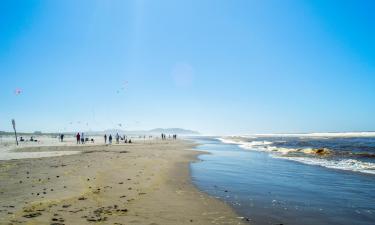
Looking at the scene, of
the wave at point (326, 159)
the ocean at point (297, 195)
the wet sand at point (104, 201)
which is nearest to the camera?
the wet sand at point (104, 201)

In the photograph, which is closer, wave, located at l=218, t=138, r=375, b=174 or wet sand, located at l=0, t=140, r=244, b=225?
wet sand, located at l=0, t=140, r=244, b=225

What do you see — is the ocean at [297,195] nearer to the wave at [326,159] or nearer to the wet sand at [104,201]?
the wet sand at [104,201]

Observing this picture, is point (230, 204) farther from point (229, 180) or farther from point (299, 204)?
point (229, 180)

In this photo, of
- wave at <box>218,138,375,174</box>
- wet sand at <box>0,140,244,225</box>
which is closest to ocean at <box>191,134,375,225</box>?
wet sand at <box>0,140,244,225</box>

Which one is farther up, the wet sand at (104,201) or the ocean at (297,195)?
the wet sand at (104,201)

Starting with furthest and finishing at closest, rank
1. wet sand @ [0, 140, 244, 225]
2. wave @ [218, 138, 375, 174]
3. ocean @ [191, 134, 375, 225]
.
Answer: wave @ [218, 138, 375, 174] < ocean @ [191, 134, 375, 225] < wet sand @ [0, 140, 244, 225]

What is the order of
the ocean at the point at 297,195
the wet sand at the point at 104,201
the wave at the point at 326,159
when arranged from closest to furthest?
1. the wet sand at the point at 104,201
2. the ocean at the point at 297,195
3. the wave at the point at 326,159

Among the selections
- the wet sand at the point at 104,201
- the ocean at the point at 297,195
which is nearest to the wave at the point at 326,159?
the ocean at the point at 297,195

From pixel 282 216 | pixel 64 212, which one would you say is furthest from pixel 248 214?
pixel 64 212

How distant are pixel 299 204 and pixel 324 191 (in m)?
3.48

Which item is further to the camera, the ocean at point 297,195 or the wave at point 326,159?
the wave at point 326,159

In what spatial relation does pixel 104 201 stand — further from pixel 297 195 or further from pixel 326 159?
pixel 326 159

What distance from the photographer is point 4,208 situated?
964 cm

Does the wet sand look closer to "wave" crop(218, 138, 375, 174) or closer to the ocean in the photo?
the ocean
